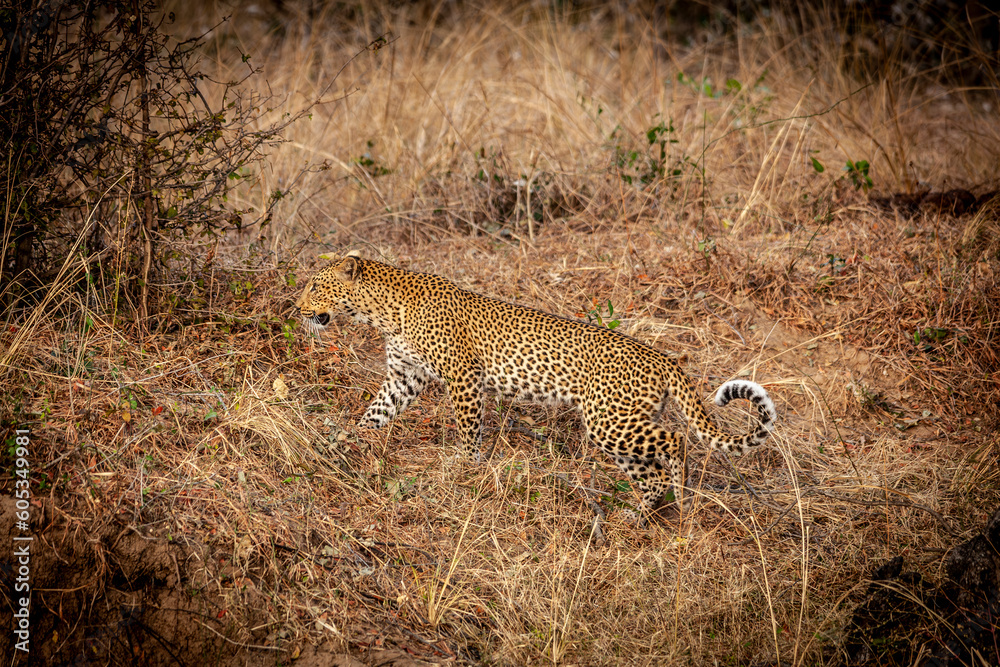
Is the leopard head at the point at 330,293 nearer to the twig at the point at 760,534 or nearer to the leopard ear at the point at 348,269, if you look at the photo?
the leopard ear at the point at 348,269

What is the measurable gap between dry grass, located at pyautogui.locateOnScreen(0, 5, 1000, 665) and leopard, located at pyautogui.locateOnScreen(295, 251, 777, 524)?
26cm

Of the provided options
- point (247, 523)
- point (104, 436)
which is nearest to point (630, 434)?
point (247, 523)

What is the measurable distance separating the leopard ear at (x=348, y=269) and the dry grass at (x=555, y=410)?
613 mm

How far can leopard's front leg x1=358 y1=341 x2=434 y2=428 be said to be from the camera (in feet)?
20.4

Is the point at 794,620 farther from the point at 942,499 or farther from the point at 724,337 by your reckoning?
the point at 724,337

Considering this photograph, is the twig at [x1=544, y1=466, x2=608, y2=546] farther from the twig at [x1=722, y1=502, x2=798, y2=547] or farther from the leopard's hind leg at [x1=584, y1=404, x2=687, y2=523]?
the twig at [x1=722, y1=502, x2=798, y2=547]

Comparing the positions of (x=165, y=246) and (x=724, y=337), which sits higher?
(x=165, y=246)

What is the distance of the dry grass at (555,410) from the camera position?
15.4ft

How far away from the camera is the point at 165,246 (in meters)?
6.38

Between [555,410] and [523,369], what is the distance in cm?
64

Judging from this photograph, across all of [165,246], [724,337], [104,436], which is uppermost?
[165,246]

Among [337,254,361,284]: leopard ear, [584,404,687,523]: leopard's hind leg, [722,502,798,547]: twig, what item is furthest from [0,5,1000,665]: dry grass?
[337,254,361,284]: leopard ear

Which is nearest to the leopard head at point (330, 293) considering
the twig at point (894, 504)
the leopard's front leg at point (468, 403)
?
the leopard's front leg at point (468, 403)

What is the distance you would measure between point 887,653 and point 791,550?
3.24ft
